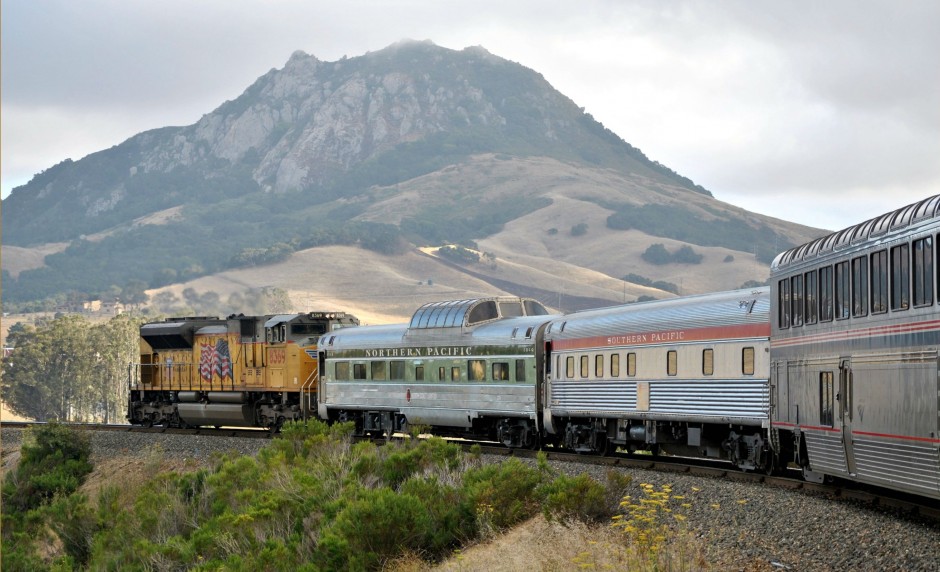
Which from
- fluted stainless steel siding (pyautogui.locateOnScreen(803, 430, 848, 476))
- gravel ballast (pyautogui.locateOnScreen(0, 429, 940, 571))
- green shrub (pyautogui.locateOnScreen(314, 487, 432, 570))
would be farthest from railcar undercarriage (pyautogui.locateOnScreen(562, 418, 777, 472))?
green shrub (pyautogui.locateOnScreen(314, 487, 432, 570))

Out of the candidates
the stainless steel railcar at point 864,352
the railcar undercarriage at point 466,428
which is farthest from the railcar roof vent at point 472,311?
the stainless steel railcar at point 864,352

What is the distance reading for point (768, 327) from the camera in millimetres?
22406

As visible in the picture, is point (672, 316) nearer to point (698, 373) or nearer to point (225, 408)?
point (698, 373)

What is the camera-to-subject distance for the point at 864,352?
16438 mm

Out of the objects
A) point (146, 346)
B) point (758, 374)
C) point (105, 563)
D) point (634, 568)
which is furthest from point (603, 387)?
point (146, 346)

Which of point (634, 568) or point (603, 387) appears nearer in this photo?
point (634, 568)

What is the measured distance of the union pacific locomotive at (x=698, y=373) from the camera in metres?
15.1

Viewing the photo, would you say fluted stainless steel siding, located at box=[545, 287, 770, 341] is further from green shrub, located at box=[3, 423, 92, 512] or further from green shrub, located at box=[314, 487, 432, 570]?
green shrub, located at box=[3, 423, 92, 512]

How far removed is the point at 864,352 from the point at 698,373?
8371mm

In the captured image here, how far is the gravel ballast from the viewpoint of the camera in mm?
13867

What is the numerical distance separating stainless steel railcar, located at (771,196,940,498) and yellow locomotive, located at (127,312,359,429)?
972 inches

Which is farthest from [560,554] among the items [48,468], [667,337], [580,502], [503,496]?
[48,468]

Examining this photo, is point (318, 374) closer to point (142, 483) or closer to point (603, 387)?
point (142, 483)

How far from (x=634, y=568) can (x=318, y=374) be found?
29307 millimetres
